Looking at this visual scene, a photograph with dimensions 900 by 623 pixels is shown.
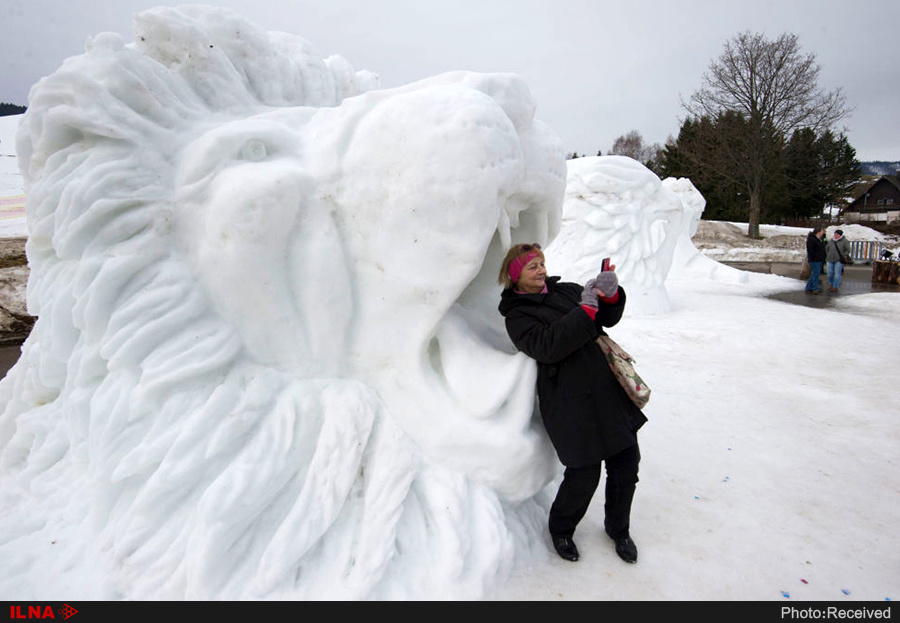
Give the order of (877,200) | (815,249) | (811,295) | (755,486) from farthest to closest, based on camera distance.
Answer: (877,200) < (815,249) < (811,295) < (755,486)

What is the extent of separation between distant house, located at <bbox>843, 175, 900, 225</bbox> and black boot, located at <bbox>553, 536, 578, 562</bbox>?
41609 millimetres

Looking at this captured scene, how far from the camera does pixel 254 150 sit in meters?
1.74

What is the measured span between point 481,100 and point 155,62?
108 centimetres

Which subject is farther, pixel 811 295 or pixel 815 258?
pixel 815 258

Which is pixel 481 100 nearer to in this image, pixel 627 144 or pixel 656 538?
pixel 656 538

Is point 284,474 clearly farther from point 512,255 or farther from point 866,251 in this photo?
point 866,251

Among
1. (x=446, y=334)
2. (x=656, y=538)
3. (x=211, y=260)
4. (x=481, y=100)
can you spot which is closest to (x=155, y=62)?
(x=211, y=260)

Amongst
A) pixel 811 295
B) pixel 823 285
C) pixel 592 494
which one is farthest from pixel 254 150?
pixel 823 285

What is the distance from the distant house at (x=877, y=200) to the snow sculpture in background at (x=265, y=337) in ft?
137

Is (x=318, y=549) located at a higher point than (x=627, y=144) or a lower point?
lower

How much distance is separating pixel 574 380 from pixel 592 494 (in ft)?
1.25

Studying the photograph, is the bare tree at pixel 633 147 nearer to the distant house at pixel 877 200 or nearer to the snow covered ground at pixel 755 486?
the distant house at pixel 877 200

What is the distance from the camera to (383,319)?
5.79 feet

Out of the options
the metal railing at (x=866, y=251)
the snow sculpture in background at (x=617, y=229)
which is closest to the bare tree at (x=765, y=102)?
the metal railing at (x=866, y=251)
